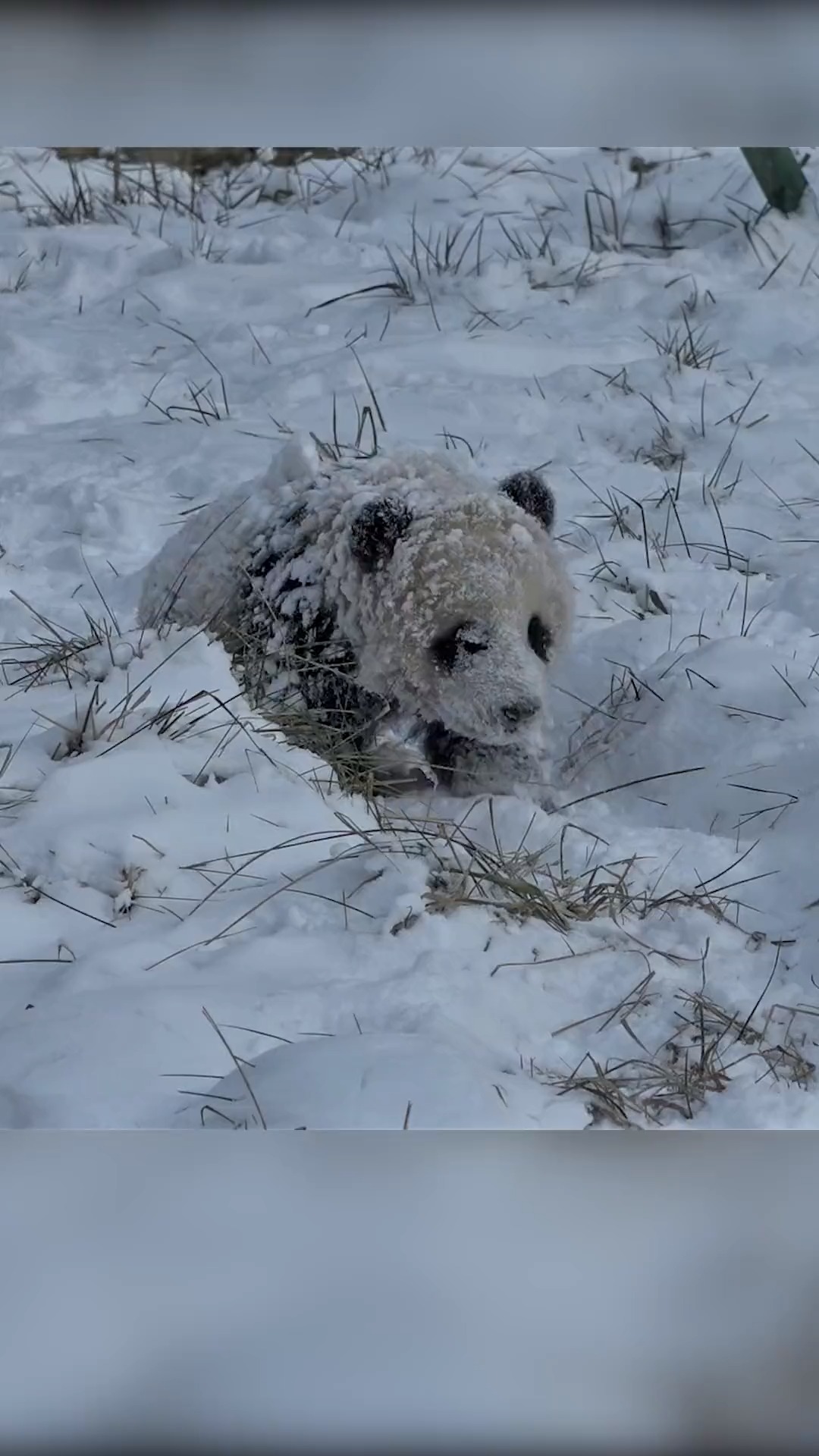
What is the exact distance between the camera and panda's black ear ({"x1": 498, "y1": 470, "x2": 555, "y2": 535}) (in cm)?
468

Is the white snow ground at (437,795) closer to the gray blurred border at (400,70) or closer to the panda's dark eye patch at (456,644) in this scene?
the panda's dark eye patch at (456,644)

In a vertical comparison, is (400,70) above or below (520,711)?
above

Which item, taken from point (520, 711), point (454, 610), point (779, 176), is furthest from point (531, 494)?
point (779, 176)

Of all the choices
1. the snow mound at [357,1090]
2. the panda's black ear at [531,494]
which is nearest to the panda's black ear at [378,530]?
the panda's black ear at [531,494]

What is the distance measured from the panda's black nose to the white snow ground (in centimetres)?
31

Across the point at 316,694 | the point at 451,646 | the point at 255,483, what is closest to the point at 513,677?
the point at 451,646

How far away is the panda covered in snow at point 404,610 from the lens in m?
4.27

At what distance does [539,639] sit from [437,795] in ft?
2.06

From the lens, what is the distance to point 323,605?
14.7 feet

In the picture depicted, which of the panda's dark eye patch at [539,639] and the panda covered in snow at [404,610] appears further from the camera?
the panda's dark eye patch at [539,639]

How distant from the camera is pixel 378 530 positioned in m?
A: 4.28

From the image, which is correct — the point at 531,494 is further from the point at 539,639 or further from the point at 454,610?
the point at 454,610

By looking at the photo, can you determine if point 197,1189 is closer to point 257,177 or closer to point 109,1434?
point 109,1434

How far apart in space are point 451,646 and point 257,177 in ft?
21.1
